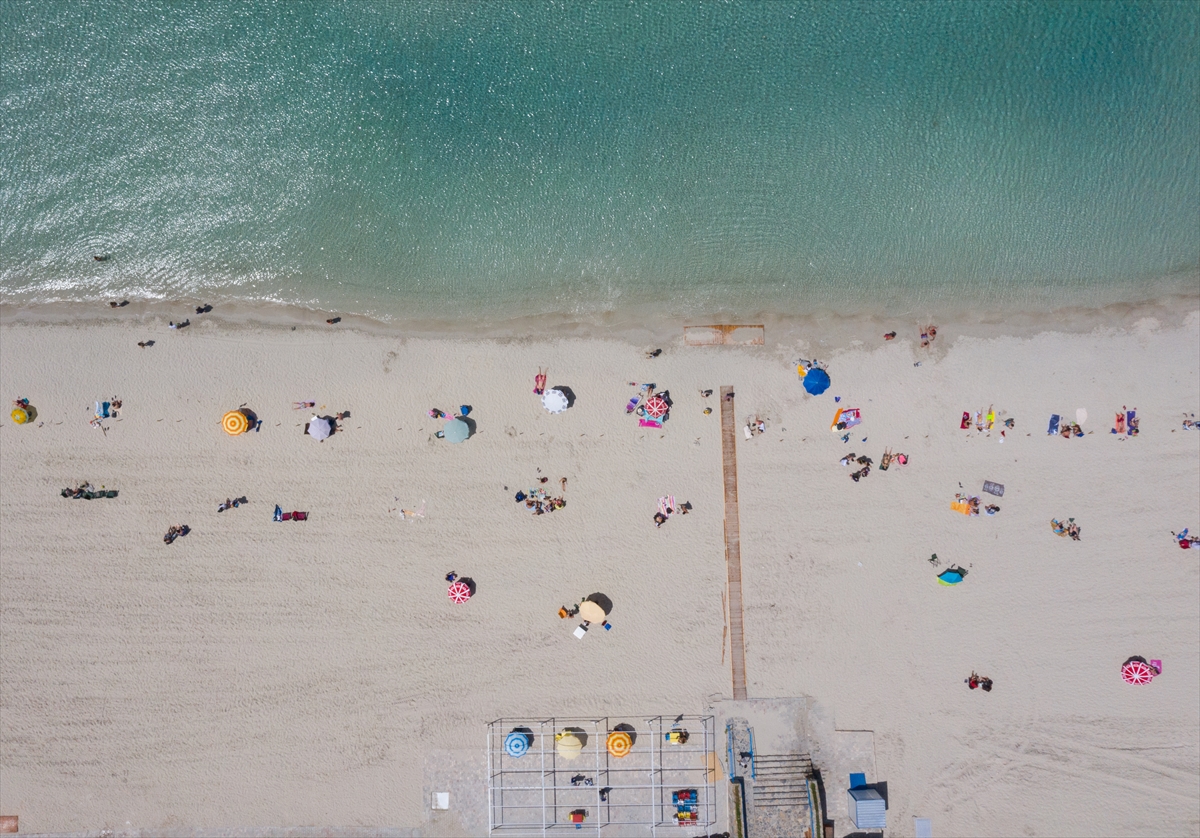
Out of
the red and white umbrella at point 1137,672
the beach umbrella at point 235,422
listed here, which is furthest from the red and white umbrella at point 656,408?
the red and white umbrella at point 1137,672

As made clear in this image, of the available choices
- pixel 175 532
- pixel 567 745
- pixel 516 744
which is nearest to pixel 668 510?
pixel 567 745

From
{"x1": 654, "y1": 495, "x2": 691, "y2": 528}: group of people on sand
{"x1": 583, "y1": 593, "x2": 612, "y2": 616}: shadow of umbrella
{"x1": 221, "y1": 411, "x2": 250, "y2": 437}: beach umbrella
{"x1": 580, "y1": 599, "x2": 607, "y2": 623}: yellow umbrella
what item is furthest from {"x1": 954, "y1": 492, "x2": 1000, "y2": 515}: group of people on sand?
{"x1": 221, "y1": 411, "x2": 250, "y2": 437}: beach umbrella

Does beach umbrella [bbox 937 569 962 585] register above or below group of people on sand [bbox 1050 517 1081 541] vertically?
below

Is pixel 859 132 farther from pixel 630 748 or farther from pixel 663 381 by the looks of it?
pixel 630 748

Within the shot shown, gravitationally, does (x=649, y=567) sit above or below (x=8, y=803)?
above

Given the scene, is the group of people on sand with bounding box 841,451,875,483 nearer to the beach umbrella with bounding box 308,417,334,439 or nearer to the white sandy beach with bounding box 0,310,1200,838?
the white sandy beach with bounding box 0,310,1200,838

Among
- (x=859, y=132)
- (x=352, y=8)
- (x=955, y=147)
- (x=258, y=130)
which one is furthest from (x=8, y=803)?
(x=955, y=147)
